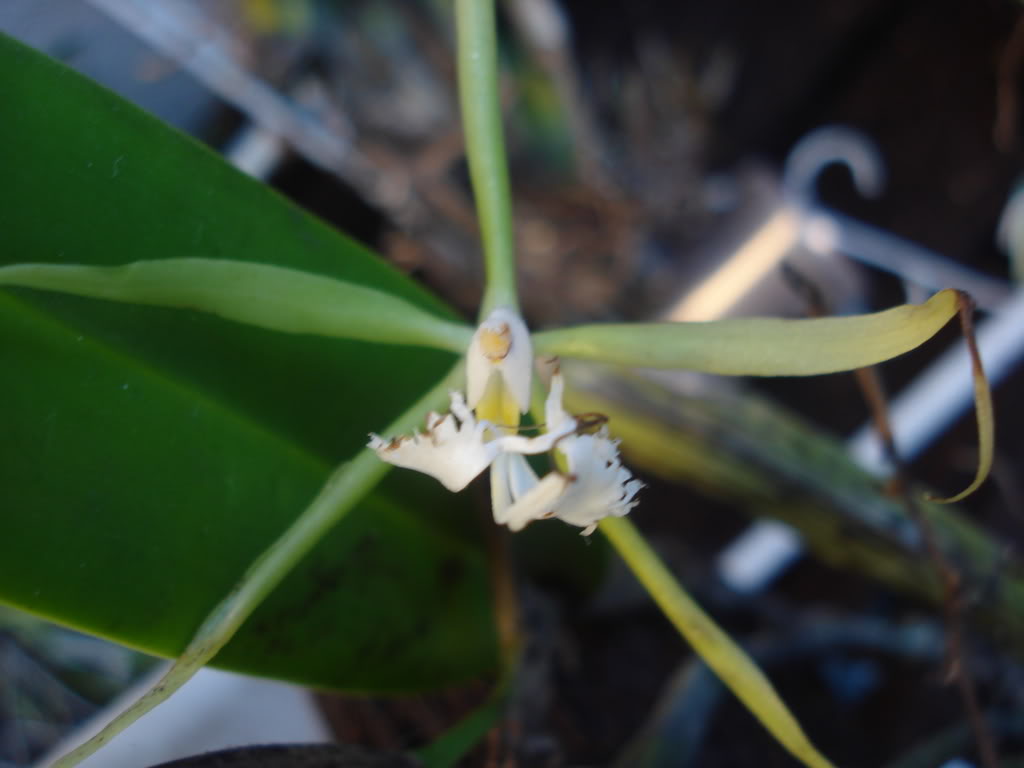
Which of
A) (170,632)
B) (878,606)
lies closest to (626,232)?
(878,606)

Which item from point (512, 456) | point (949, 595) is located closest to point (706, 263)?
point (949, 595)

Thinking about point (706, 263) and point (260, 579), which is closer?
point (260, 579)

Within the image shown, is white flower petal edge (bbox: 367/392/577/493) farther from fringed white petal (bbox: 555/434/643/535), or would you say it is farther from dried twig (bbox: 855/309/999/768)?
dried twig (bbox: 855/309/999/768)

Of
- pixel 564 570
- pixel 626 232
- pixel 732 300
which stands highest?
pixel 626 232

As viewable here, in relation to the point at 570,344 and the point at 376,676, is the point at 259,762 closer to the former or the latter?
the point at 376,676

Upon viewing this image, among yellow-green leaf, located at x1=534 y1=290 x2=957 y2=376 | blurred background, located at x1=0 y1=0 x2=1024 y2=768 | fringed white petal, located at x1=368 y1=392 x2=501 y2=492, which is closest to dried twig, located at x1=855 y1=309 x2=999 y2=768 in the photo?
blurred background, located at x1=0 y1=0 x2=1024 y2=768

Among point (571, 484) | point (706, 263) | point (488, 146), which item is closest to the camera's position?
point (571, 484)

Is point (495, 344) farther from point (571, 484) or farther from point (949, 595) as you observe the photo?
point (949, 595)

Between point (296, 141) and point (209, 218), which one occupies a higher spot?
point (296, 141)
